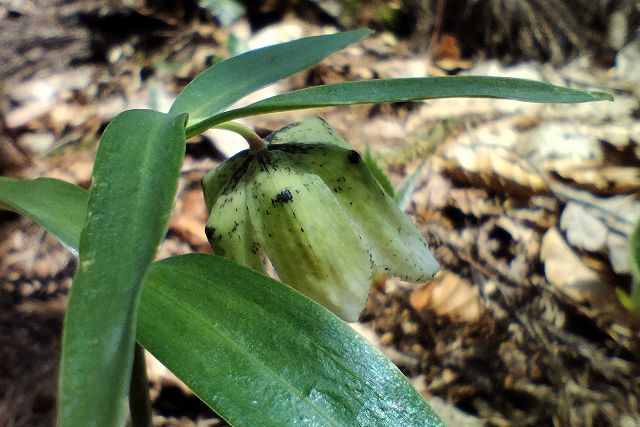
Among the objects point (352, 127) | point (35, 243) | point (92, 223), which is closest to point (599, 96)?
point (92, 223)

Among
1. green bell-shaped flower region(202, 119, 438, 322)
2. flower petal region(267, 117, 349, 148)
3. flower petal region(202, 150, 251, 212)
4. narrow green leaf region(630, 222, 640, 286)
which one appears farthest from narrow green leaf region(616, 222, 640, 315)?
flower petal region(202, 150, 251, 212)

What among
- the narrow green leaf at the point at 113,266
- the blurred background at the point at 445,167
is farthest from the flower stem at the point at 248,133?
the blurred background at the point at 445,167

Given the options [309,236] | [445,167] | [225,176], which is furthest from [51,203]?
[445,167]

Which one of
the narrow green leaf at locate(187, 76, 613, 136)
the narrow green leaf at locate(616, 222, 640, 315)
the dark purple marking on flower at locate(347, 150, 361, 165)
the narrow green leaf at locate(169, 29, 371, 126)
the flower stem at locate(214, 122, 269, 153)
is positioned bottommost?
the narrow green leaf at locate(616, 222, 640, 315)

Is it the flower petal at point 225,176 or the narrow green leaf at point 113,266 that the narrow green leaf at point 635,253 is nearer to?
the flower petal at point 225,176

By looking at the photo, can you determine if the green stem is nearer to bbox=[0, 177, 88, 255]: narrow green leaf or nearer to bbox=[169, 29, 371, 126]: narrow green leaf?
bbox=[0, 177, 88, 255]: narrow green leaf

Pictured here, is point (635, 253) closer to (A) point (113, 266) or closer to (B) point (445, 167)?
(B) point (445, 167)
